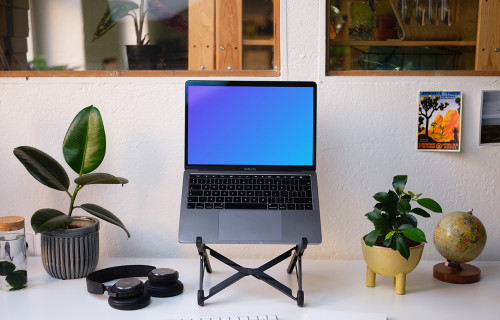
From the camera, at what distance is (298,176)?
5.17 ft

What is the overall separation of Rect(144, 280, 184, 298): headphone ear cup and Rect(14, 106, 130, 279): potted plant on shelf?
21cm

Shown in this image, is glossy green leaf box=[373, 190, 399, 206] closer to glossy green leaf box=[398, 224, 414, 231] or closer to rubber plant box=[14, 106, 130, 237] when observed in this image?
glossy green leaf box=[398, 224, 414, 231]

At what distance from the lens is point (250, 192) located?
1.55 meters

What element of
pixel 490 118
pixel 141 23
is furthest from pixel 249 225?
pixel 490 118

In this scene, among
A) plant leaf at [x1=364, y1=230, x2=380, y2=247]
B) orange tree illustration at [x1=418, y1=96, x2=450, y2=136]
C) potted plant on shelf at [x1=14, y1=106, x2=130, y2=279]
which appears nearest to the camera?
plant leaf at [x1=364, y1=230, x2=380, y2=247]

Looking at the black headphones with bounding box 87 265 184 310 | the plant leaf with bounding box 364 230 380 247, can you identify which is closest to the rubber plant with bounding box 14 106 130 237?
the black headphones with bounding box 87 265 184 310

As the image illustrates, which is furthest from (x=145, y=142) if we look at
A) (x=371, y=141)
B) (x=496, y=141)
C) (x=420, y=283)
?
(x=496, y=141)

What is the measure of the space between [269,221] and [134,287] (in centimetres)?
39

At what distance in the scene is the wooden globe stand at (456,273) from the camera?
1550 millimetres

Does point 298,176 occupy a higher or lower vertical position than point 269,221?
higher

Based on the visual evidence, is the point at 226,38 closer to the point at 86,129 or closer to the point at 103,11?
the point at 103,11

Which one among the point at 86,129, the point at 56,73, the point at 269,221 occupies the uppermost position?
the point at 56,73

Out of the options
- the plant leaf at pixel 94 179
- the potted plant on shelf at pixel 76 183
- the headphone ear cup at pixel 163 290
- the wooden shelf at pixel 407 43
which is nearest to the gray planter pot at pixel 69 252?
the potted plant on shelf at pixel 76 183

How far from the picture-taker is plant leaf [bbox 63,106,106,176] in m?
1.61
